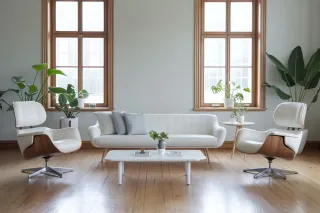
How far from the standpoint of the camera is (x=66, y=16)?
7.95m

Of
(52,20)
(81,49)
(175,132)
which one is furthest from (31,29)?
(175,132)

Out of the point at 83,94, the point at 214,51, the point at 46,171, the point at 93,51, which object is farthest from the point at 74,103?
the point at 214,51

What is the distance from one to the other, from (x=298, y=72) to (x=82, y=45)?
13.2 ft

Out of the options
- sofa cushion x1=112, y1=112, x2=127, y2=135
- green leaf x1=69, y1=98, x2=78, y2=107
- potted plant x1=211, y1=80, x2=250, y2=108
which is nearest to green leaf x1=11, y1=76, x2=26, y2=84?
green leaf x1=69, y1=98, x2=78, y2=107

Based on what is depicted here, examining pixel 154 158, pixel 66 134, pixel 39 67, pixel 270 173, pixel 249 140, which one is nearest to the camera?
pixel 154 158

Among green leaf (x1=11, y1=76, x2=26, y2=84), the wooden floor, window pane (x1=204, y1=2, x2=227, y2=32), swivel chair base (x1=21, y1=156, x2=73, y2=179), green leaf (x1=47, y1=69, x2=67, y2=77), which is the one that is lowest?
the wooden floor

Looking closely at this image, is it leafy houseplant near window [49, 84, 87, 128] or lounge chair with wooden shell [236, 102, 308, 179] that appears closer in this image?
lounge chair with wooden shell [236, 102, 308, 179]

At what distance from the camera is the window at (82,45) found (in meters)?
7.93

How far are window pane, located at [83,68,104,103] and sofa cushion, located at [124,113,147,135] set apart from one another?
165 cm

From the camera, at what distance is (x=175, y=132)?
22.5 ft

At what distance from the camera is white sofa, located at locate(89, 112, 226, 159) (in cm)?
623

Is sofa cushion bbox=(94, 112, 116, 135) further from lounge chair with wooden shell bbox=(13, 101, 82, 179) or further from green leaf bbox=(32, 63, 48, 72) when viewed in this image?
green leaf bbox=(32, 63, 48, 72)

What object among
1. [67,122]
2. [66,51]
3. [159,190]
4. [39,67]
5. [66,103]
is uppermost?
[66,51]

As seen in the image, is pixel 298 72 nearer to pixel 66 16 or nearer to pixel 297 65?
pixel 297 65
